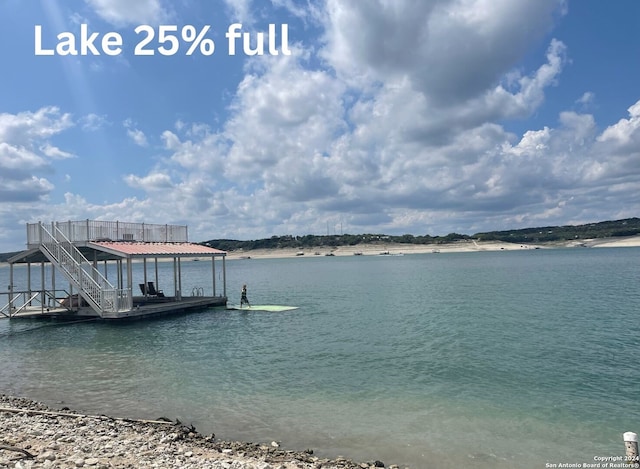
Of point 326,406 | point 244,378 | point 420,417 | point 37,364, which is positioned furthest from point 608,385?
point 37,364

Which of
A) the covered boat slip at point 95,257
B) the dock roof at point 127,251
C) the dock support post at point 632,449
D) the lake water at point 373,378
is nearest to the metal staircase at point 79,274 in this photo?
the covered boat slip at point 95,257

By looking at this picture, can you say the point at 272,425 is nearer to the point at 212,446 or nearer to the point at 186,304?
the point at 212,446

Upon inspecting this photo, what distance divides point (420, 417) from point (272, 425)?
2951 mm

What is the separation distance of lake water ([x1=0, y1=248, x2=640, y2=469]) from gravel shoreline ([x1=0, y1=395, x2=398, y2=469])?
2.40 ft

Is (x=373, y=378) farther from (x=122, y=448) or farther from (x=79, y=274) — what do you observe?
(x=79, y=274)

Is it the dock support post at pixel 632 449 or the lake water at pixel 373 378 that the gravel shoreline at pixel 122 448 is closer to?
the lake water at pixel 373 378

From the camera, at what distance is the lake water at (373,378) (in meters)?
9.04

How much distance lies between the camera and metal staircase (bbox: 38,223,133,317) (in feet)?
75.9

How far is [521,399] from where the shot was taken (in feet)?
36.8

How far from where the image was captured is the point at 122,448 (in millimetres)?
7906

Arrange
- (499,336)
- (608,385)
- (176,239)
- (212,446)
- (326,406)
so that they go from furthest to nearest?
(176,239)
(499,336)
(608,385)
(326,406)
(212,446)

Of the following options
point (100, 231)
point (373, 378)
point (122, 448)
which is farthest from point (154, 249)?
point (122, 448)

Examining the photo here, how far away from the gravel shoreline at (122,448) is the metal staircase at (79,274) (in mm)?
13855

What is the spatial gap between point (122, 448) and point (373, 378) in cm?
704
